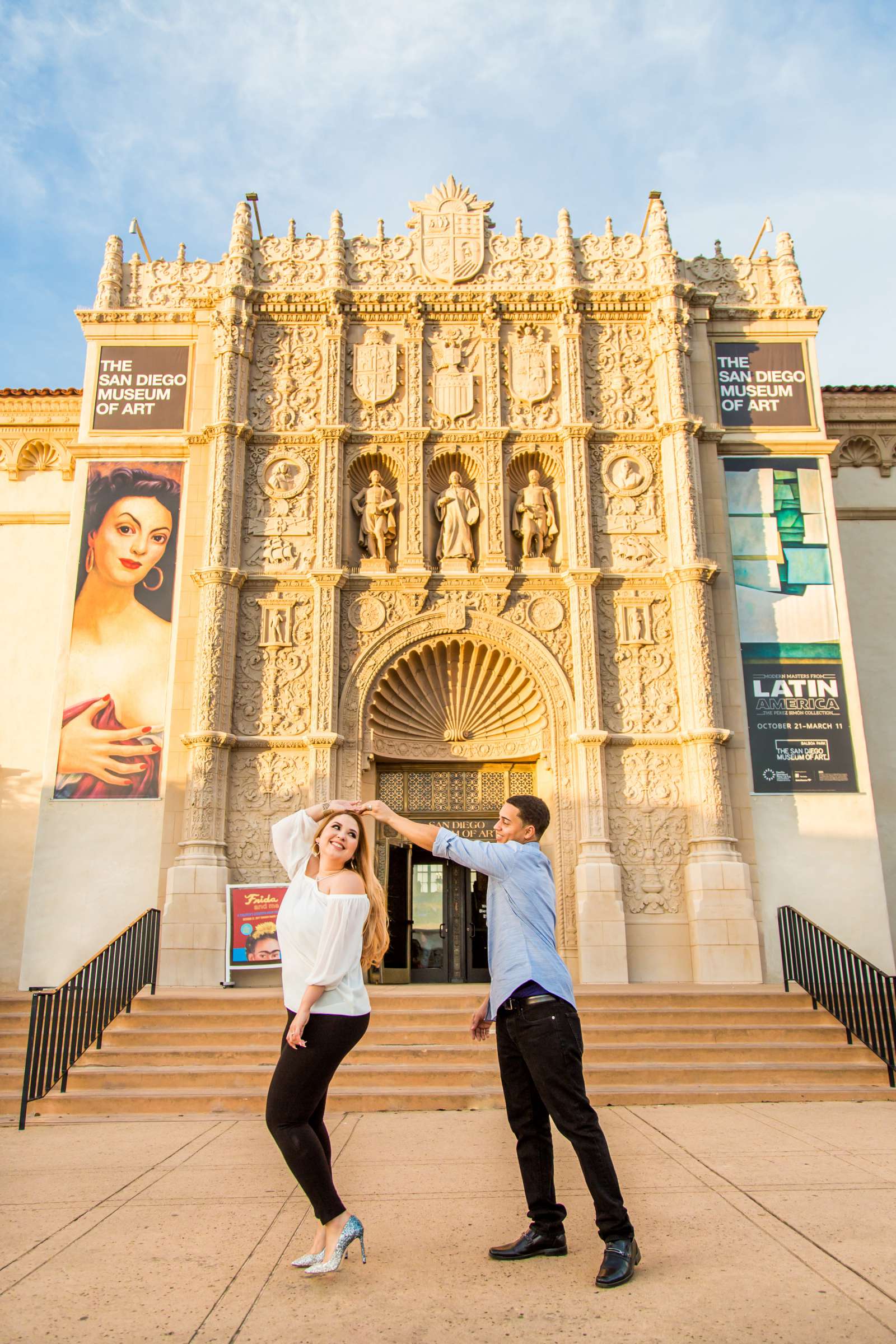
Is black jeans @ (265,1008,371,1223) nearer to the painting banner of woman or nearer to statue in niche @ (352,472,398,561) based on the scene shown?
the painting banner of woman

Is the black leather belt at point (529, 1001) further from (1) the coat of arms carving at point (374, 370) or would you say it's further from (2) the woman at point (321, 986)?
(1) the coat of arms carving at point (374, 370)

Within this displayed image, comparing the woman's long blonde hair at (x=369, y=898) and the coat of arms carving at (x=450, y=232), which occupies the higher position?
the coat of arms carving at (x=450, y=232)

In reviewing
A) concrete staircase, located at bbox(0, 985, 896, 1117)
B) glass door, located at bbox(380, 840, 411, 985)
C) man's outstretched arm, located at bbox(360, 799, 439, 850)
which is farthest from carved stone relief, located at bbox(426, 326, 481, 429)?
man's outstretched arm, located at bbox(360, 799, 439, 850)

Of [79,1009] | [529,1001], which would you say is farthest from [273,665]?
[529,1001]

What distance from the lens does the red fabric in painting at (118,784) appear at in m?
14.7

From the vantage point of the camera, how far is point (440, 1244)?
4266 mm

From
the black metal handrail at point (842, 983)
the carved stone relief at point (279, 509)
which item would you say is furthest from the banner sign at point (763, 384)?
the black metal handrail at point (842, 983)

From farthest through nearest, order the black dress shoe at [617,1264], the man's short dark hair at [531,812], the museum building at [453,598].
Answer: the museum building at [453,598] → the man's short dark hair at [531,812] → the black dress shoe at [617,1264]

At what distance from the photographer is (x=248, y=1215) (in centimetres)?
481

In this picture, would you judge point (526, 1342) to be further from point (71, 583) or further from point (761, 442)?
point (761, 442)

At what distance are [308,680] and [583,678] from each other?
173 inches

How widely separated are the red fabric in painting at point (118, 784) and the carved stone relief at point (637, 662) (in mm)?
7134

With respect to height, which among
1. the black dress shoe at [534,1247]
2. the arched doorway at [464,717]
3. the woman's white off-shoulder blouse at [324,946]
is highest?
the arched doorway at [464,717]

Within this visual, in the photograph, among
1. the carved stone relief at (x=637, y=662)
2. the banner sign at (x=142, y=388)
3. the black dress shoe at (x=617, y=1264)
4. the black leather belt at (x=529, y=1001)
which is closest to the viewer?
the black dress shoe at (x=617, y=1264)
